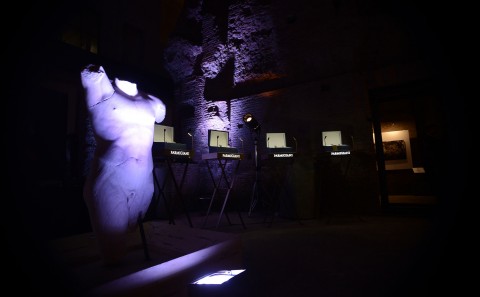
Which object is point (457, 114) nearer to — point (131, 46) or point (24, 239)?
point (24, 239)

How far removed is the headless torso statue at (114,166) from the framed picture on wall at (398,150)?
25.5 feet

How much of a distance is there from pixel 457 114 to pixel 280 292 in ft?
5.74

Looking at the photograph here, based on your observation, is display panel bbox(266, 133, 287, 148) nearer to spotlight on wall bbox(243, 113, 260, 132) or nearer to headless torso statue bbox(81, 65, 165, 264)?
spotlight on wall bbox(243, 113, 260, 132)

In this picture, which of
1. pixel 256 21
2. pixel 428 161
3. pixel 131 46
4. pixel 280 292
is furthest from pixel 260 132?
pixel 131 46

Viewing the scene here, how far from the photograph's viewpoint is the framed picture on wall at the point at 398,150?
7516mm

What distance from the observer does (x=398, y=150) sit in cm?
769

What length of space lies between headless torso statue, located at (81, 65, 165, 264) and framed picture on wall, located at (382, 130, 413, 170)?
7774mm

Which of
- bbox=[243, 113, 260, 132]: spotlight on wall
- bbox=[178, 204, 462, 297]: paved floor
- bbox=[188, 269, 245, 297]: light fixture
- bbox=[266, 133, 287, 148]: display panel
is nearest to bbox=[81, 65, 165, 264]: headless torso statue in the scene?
bbox=[188, 269, 245, 297]: light fixture

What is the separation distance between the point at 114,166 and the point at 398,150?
8.39 metres

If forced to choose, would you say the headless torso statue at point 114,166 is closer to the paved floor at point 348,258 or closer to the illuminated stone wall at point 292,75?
the paved floor at point 348,258

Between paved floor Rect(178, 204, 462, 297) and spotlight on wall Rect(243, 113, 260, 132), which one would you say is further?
spotlight on wall Rect(243, 113, 260, 132)

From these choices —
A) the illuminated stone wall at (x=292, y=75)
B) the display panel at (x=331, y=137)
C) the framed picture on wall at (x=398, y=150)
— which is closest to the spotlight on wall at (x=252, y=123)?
the illuminated stone wall at (x=292, y=75)

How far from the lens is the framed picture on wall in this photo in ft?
24.7

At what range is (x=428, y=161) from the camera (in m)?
6.50
